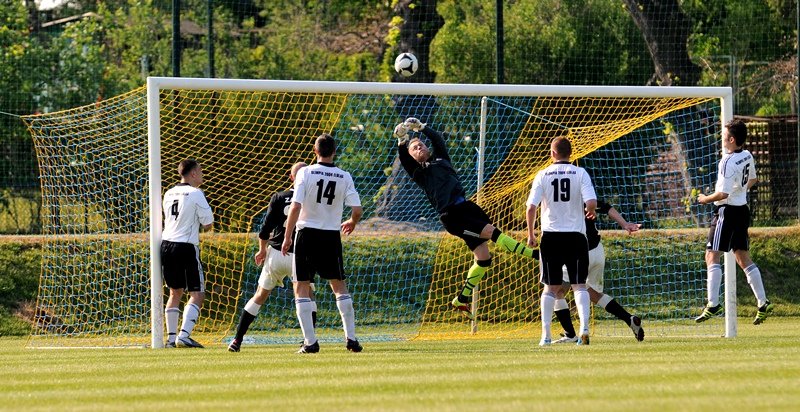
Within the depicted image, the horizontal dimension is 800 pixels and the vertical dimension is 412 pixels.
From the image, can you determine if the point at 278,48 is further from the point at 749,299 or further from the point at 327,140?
the point at 327,140

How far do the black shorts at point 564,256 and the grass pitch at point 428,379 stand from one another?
668 mm

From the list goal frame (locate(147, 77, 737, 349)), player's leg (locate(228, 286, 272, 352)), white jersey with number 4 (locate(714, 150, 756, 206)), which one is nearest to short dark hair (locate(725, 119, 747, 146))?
white jersey with number 4 (locate(714, 150, 756, 206))

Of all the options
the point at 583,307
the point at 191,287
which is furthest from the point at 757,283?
the point at 191,287

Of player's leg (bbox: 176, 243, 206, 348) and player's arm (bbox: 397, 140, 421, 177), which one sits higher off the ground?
player's arm (bbox: 397, 140, 421, 177)

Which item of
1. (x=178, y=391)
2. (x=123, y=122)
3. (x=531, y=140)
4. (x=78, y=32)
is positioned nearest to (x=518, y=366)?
(x=178, y=391)

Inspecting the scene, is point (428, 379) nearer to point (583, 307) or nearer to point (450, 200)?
point (583, 307)

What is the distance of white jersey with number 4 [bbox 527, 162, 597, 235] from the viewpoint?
11.8 meters

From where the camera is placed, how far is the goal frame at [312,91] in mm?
12742

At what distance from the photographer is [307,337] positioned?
1146 cm

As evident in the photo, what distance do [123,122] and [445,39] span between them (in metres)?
11.7

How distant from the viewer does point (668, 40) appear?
21188 mm

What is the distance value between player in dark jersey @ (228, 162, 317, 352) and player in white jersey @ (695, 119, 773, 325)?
4.31 meters

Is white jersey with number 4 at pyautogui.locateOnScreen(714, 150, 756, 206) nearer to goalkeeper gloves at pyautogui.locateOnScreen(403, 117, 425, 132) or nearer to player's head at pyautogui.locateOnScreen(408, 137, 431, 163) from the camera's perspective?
player's head at pyautogui.locateOnScreen(408, 137, 431, 163)

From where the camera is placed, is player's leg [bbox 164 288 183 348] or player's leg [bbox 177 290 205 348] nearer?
player's leg [bbox 177 290 205 348]
